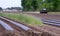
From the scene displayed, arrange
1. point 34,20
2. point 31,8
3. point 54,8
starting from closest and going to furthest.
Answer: point 34,20 < point 54,8 < point 31,8

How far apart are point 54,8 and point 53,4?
3177 mm

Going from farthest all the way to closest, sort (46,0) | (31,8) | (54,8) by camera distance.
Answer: (31,8) → (46,0) → (54,8)

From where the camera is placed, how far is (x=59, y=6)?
7888 cm

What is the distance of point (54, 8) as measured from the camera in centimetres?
7769

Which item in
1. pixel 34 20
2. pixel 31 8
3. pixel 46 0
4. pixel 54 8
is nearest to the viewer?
pixel 34 20

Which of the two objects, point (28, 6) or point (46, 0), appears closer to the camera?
point (46, 0)

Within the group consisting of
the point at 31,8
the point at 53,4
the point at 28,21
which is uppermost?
the point at 28,21

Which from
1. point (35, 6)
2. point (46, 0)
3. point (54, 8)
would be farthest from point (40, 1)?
point (54, 8)

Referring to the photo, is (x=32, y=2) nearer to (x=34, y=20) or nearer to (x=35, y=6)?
(x=35, y=6)

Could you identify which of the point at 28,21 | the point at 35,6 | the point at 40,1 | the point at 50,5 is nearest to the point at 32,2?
the point at 35,6

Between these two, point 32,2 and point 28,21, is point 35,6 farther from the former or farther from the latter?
point 28,21

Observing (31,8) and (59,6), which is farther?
(31,8)

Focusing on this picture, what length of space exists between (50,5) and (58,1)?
4.13 m

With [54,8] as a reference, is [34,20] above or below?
above
